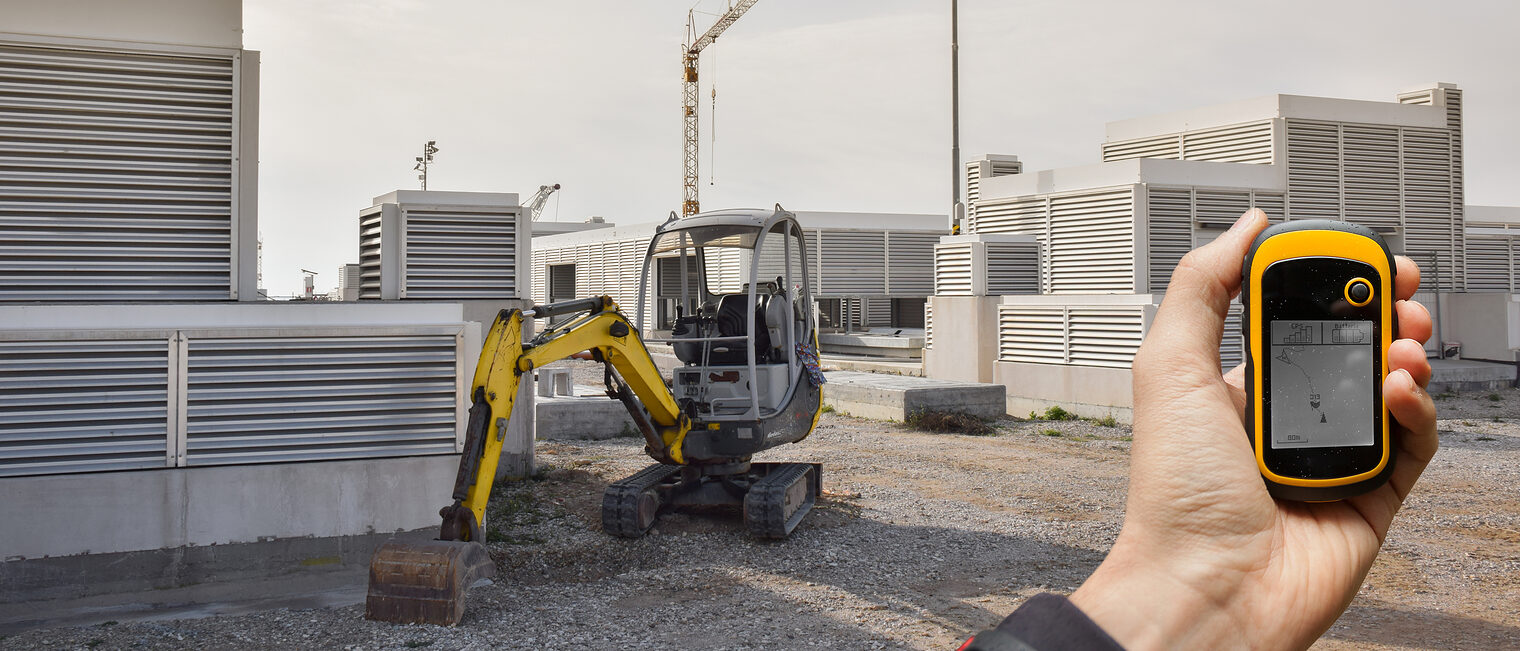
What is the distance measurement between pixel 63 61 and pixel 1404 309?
1007cm

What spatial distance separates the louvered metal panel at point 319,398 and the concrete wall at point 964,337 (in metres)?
14.5

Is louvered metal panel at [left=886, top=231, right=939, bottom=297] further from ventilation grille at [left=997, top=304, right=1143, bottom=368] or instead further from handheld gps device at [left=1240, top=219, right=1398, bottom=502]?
handheld gps device at [left=1240, top=219, right=1398, bottom=502]

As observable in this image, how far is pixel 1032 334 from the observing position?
20156 millimetres

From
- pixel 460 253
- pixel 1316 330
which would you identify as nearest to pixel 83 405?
pixel 460 253

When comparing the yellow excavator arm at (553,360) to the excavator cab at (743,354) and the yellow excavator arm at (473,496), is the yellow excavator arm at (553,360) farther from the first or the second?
the excavator cab at (743,354)

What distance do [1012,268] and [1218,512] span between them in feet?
68.3

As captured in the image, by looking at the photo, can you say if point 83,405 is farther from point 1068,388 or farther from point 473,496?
point 1068,388

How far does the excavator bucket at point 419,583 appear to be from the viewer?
6957 mm

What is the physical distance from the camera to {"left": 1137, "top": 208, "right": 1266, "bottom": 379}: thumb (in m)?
1.29

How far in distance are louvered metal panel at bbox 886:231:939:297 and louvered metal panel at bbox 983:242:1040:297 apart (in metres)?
12.8

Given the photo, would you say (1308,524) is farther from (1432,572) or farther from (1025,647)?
(1432,572)

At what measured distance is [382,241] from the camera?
477 inches

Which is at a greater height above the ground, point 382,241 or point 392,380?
point 382,241

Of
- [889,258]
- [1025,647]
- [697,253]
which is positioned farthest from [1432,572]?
[889,258]
